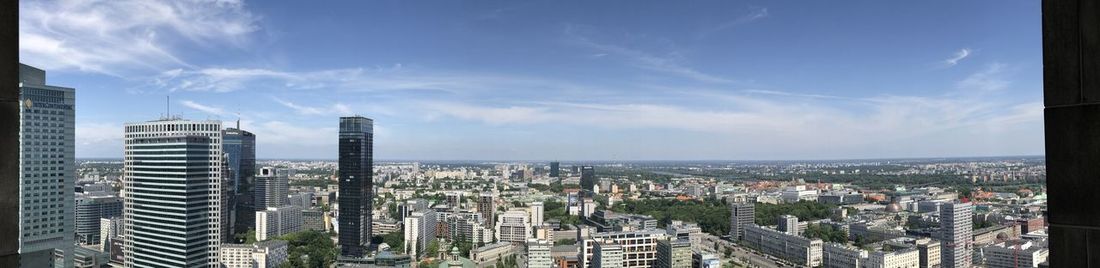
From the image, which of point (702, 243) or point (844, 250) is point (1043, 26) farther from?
point (702, 243)

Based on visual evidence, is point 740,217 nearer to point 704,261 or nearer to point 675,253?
point 675,253

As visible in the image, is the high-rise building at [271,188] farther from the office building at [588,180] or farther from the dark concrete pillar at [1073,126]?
the dark concrete pillar at [1073,126]

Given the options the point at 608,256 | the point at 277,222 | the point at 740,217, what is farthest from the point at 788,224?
the point at 277,222

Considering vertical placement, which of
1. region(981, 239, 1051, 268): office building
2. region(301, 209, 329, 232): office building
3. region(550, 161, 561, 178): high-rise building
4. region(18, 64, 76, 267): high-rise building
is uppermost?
region(18, 64, 76, 267): high-rise building

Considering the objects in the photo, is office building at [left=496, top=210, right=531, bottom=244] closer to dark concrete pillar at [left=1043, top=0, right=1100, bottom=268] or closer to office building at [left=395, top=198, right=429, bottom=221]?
office building at [left=395, top=198, right=429, bottom=221]

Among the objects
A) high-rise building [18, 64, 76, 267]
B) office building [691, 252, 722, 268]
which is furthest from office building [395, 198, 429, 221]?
high-rise building [18, 64, 76, 267]
